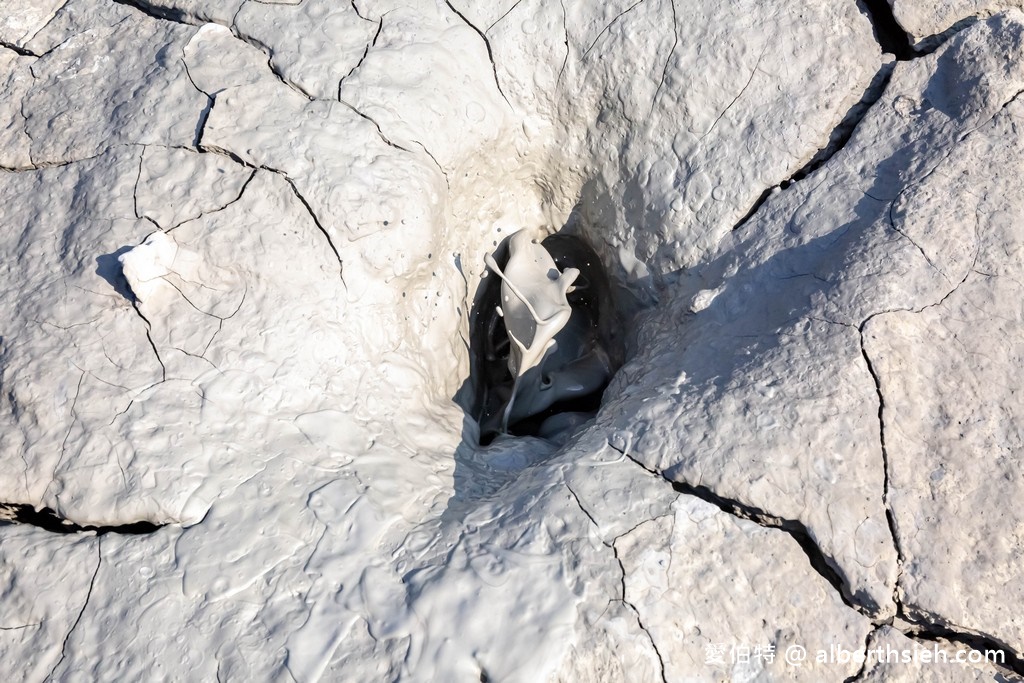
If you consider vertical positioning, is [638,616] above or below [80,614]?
below

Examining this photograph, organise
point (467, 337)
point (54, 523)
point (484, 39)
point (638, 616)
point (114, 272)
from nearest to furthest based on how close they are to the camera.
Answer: point (638, 616) < point (54, 523) < point (114, 272) < point (484, 39) < point (467, 337)

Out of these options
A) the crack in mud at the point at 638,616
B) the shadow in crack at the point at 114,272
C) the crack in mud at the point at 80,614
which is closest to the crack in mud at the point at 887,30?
the crack in mud at the point at 638,616

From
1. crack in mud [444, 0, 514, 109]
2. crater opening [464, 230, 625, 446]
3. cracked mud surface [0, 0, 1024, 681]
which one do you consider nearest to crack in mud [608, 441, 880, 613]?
cracked mud surface [0, 0, 1024, 681]

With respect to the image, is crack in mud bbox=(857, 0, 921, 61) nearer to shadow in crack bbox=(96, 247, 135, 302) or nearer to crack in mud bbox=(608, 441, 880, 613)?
crack in mud bbox=(608, 441, 880, 613)

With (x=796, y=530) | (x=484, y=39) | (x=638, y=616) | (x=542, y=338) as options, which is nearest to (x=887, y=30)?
(x=484, y=39)

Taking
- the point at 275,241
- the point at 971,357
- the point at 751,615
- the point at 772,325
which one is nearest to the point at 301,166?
the point at 275,241

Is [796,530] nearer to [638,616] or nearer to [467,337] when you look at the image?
[638,616]
